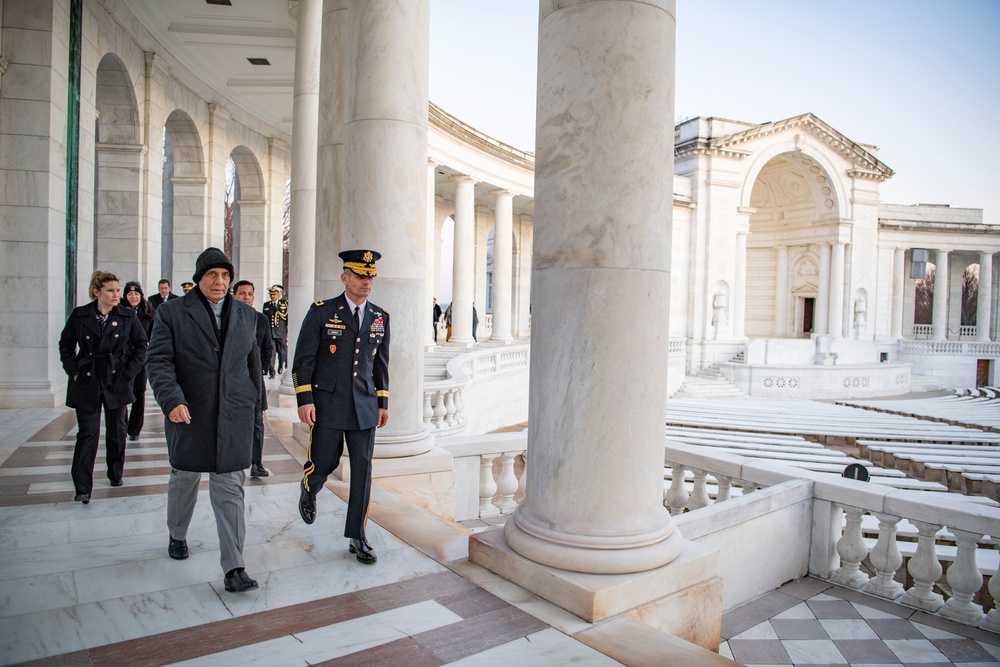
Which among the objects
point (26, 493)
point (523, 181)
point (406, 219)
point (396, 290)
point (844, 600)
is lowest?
point (844, 600)

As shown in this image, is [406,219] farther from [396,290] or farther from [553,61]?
[553,61]

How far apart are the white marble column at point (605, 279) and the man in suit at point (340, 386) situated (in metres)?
2.02

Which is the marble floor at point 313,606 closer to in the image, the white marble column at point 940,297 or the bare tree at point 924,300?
the white marble column at point 940,297

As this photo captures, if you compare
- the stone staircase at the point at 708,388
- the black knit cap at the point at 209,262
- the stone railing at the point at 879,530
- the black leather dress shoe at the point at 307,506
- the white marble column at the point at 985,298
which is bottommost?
the stone staircase at the point at 708,388

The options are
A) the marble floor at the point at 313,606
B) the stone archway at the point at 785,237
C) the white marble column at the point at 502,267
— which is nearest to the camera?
the marble floor at the point at 313,606

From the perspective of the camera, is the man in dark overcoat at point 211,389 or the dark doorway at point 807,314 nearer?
the man in dark overcoat at point 211,389

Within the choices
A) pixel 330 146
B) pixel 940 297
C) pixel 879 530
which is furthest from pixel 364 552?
pixel 940 297

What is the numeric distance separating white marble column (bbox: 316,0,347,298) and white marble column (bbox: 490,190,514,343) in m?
28.7

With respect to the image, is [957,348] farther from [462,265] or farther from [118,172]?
[118,172]

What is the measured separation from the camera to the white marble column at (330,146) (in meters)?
11.2

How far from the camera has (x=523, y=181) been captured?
145 feet

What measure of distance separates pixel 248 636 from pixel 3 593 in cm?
243

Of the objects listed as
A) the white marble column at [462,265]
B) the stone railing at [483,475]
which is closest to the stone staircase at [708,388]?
the white marble column at [462,265]

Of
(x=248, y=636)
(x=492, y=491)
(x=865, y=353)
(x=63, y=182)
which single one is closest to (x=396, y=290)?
(x=492, y=491)
